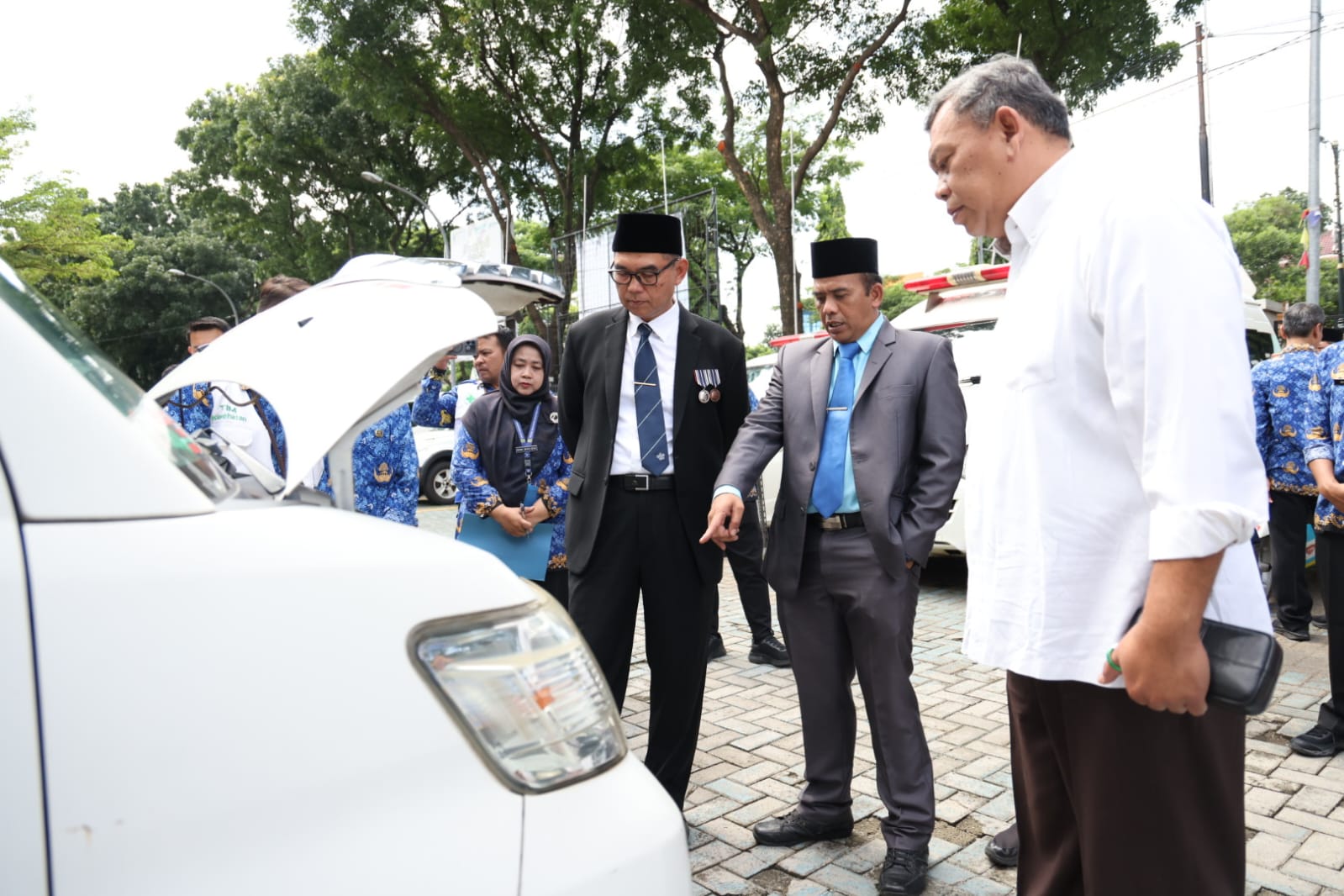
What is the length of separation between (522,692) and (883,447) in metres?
2.00

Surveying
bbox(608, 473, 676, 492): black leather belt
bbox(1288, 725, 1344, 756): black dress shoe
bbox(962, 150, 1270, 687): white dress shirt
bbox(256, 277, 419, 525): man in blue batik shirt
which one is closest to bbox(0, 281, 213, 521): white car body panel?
bbox(962, 150, 1270, 687): white dress shirt

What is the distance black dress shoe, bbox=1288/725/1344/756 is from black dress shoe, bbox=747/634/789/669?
232 centimetres

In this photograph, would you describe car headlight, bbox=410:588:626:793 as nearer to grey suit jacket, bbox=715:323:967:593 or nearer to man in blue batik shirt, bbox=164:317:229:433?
grey suit jacket, bbox=715:323:967:593

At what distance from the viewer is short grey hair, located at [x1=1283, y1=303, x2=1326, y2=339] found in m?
5.14

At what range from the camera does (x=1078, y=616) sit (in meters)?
1.52

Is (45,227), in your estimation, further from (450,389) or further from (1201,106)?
(1201,106)

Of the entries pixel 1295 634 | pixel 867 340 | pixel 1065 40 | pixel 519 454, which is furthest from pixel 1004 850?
pixel 1065 40

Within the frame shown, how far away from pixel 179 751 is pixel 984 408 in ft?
4.54

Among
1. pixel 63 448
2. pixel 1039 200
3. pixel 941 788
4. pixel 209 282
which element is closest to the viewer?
pixel 63 448

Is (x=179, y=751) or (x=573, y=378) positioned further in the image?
(x=573, y=378)

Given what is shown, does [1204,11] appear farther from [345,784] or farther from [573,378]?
[345,784]

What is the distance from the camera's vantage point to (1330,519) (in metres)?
3.76

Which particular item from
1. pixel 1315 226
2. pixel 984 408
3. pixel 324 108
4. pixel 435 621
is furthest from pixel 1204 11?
pixel 435 621

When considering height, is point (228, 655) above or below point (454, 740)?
above
